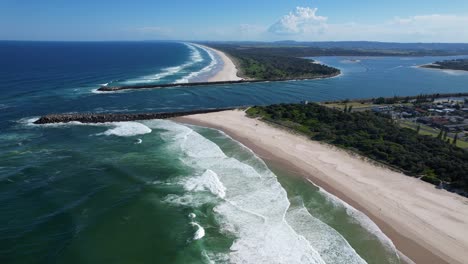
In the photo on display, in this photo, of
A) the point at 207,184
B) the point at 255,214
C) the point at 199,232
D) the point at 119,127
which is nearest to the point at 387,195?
the point at 255,214

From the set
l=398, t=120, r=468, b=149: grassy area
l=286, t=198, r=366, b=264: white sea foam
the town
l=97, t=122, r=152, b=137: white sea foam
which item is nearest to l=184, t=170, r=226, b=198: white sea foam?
l=286, t=198, r=366, b=264: white sea foam

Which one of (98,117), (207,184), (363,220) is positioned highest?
(98,117)

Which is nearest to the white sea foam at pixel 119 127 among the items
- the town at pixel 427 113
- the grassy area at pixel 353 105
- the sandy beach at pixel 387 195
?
the sandy beach at pixel 387 195

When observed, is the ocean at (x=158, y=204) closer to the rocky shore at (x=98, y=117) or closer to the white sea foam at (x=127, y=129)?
the white sea foam at (x=127, y=129)

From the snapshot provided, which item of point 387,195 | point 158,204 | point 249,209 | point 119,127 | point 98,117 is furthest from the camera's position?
point 98,117

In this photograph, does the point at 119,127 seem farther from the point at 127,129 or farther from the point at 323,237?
the point at 323,237
